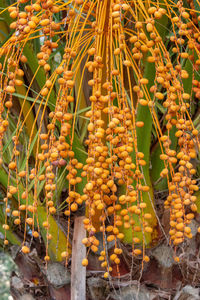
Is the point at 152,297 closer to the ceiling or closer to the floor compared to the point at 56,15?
closer to the floor

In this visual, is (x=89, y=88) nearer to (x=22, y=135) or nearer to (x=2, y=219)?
(x=22, y=135)

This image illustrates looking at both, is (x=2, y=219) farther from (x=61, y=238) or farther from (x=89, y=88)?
(x=89, y=88)

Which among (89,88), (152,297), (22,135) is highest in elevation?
(89,88)

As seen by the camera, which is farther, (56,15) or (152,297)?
(56,15)

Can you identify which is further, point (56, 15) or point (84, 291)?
point (56, 15)

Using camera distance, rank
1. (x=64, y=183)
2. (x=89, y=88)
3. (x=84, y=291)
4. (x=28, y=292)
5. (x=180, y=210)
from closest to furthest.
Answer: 1. (x=180, y=210)
2. (x=84, y=291)
3. (x=28, y=292)
4. (x=64, y=183)
5. (x=89, y=88)

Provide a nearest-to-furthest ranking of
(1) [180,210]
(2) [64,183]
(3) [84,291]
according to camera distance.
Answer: (1) [180,210] < (3) [84,291] < (2) [64,183]

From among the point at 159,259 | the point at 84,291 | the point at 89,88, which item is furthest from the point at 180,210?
the point at 89,88

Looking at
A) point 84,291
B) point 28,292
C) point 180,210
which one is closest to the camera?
point 180,210

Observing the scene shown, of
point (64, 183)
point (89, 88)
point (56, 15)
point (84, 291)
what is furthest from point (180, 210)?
point (56, 15)
